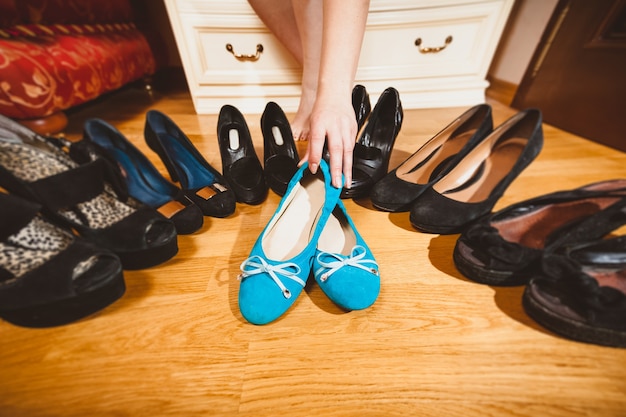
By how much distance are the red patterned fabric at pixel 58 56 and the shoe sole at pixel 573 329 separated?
5.10ft

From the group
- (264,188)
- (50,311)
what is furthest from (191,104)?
(50,311)

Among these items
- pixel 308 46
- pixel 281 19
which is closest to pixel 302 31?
pixel 308 46

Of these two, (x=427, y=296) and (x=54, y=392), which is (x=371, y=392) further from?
(x=54, y=392)

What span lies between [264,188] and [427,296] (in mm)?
515

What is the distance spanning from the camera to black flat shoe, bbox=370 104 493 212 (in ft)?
2.22

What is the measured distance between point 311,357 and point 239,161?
58 cm

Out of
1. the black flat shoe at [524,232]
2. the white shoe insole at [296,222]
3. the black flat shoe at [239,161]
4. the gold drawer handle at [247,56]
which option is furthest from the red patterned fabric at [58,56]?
the black flat shoe at [524,232]

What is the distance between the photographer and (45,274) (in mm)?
410

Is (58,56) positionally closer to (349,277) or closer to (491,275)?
(349,277)

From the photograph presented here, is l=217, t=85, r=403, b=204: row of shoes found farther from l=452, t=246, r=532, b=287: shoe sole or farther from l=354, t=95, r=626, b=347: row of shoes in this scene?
l=452, t=246, r=532, b=287: shoe sole

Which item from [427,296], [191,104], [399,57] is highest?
[399,57]

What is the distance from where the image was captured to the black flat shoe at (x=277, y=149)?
0.75m

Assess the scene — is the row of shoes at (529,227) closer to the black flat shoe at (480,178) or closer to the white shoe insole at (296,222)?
the black flat shoe at (480,178)

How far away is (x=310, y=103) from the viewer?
1.05 m
